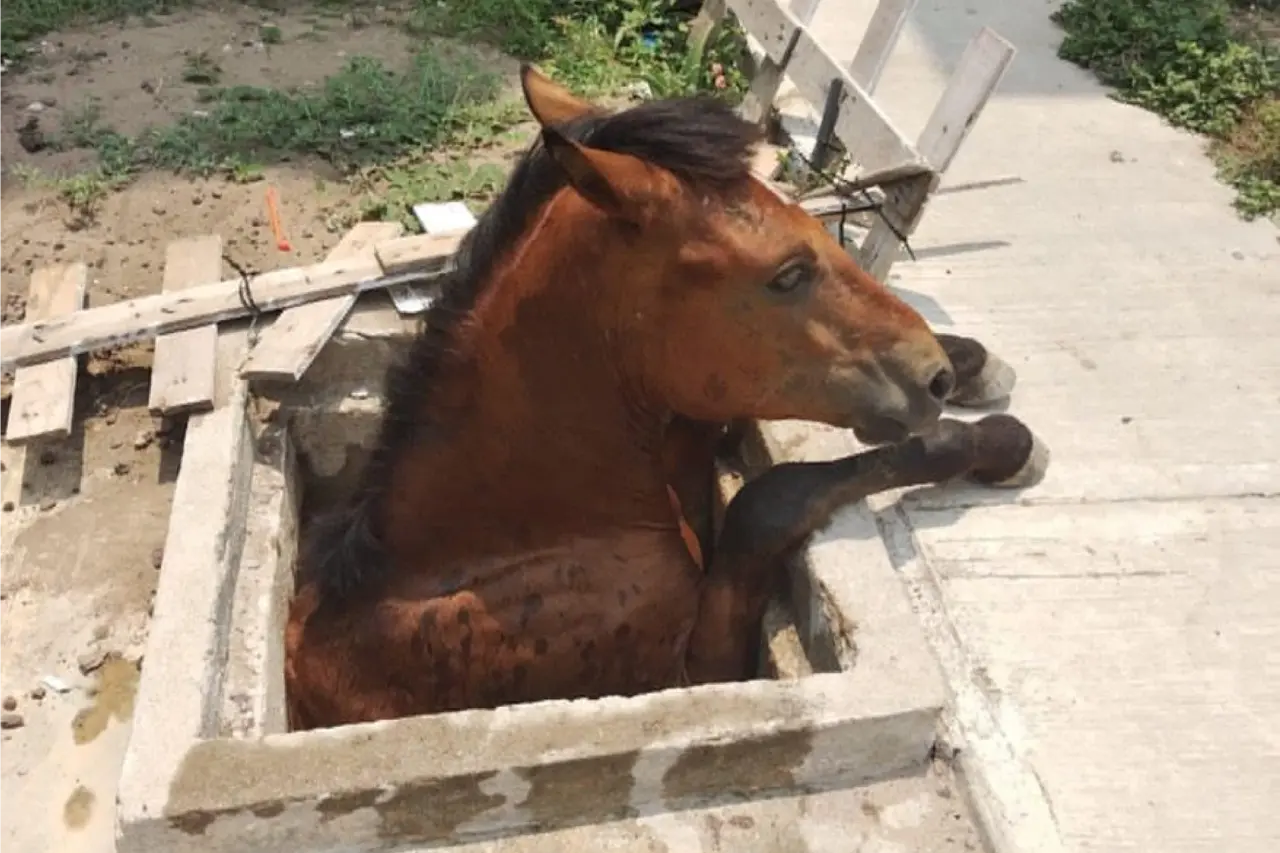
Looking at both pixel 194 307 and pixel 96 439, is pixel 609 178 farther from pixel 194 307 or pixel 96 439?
pixel 96 439

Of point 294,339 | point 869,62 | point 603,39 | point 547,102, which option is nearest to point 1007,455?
point 547,102

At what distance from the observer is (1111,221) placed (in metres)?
4.80

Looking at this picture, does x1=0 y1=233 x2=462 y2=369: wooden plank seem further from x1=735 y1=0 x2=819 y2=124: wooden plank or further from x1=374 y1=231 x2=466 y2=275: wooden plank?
x1=735 y1=0 x2=819 y2=124: wooden plank

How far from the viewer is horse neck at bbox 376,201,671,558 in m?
2.41

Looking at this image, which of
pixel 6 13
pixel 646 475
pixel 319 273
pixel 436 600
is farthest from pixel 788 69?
pixel 6 13

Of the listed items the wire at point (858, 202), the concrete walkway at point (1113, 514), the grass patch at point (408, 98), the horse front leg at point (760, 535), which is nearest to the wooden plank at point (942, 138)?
the wire at point (858, 202)

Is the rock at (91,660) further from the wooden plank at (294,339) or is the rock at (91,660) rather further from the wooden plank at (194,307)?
the wooden plank at (194,307)

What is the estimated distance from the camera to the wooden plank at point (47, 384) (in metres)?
3.12

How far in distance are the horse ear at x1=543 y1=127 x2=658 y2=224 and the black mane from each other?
99 millimetres

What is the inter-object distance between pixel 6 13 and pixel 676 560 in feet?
17.8

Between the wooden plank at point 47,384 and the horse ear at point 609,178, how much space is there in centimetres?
171

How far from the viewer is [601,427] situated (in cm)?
254

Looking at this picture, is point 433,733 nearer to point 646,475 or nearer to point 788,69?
point 646,475

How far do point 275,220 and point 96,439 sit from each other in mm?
1408
